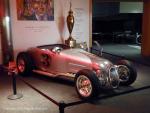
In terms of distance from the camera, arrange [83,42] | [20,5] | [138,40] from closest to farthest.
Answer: [20,5] → [83,42] → [138,40]

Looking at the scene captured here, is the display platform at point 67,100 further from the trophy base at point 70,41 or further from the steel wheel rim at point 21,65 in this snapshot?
the trophy base at point 70,41

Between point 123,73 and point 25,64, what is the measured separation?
6.97 feet

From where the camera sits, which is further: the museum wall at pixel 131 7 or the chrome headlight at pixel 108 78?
the museum wall at pixel 131 7

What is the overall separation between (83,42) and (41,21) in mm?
1380

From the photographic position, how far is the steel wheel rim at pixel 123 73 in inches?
189

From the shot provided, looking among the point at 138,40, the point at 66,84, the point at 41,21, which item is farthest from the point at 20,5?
the point at 138,40

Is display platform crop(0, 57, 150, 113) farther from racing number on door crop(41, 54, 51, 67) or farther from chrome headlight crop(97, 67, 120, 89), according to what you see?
racing number on door crop(41, 54, 51, 67)

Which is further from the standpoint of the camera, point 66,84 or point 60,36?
point 60,36

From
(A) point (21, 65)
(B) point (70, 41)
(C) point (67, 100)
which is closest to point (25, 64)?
(A) point (21, 65)

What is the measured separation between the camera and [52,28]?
6.79 metres

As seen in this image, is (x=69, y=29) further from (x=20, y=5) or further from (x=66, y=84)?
(x=66, y=84)

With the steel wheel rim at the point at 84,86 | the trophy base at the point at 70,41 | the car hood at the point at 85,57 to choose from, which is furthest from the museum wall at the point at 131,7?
the steel wheel rim at the point at 84,86

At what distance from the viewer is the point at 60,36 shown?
6.95 m

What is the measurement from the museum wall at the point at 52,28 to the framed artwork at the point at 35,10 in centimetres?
10
